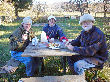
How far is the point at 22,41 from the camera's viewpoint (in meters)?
3.71

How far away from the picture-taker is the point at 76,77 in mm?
2162

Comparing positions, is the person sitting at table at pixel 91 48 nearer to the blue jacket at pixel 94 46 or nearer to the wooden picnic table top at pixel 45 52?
the blue jacket at pixel 94 46

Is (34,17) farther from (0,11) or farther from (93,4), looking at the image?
(93,4)

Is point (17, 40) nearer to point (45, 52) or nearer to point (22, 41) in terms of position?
point (22, 41)

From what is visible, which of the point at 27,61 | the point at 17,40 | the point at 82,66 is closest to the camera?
the point at 82,66

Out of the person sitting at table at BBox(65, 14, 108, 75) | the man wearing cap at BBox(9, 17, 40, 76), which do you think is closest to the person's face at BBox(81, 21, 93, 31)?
the person sitting at table at BBox(65, 14, 108, 75)

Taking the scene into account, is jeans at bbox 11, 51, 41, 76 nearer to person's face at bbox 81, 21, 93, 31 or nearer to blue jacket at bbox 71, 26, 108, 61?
blue jacket at bbox 71, 26, 108, 61

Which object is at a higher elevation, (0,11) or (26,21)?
(0,11)

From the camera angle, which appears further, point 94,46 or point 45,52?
point 45,52

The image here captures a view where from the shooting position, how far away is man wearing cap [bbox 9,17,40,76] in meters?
3.59

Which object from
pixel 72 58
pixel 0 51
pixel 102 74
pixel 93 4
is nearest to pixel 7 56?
pixel 0 51

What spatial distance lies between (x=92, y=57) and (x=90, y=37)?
1.39 ft

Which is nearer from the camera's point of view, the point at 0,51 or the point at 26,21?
the point at 26,21

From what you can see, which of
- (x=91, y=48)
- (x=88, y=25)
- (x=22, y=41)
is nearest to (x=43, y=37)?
(x=22, y=41)
